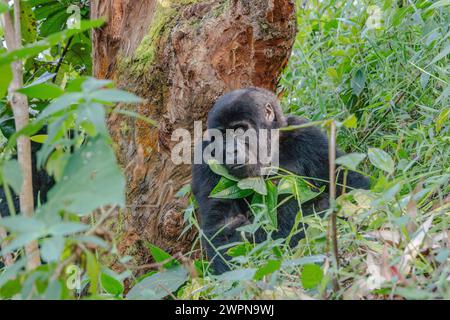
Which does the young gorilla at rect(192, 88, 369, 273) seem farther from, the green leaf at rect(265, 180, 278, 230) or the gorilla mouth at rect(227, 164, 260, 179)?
the green leaf at rect(265, 180, 278, 230)

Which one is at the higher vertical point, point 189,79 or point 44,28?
point 44,28

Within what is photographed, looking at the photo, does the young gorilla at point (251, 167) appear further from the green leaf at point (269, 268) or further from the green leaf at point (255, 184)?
the green leaf at point (269, 268)

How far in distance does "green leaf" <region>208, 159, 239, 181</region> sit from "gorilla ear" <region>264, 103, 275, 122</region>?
0.39 m

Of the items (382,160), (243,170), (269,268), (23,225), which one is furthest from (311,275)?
(243,170)

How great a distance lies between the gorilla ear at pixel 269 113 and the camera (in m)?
3.62

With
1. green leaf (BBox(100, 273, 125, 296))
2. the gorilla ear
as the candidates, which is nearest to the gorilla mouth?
the gorilla ear

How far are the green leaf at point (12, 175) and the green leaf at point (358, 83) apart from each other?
313cm

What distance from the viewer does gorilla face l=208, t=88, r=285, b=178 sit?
3.42 metres

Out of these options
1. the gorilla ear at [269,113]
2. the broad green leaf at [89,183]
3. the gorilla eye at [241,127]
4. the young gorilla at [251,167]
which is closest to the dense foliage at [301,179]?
the broad green leaf at [89,183]

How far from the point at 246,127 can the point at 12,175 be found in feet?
7.12

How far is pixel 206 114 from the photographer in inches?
141
